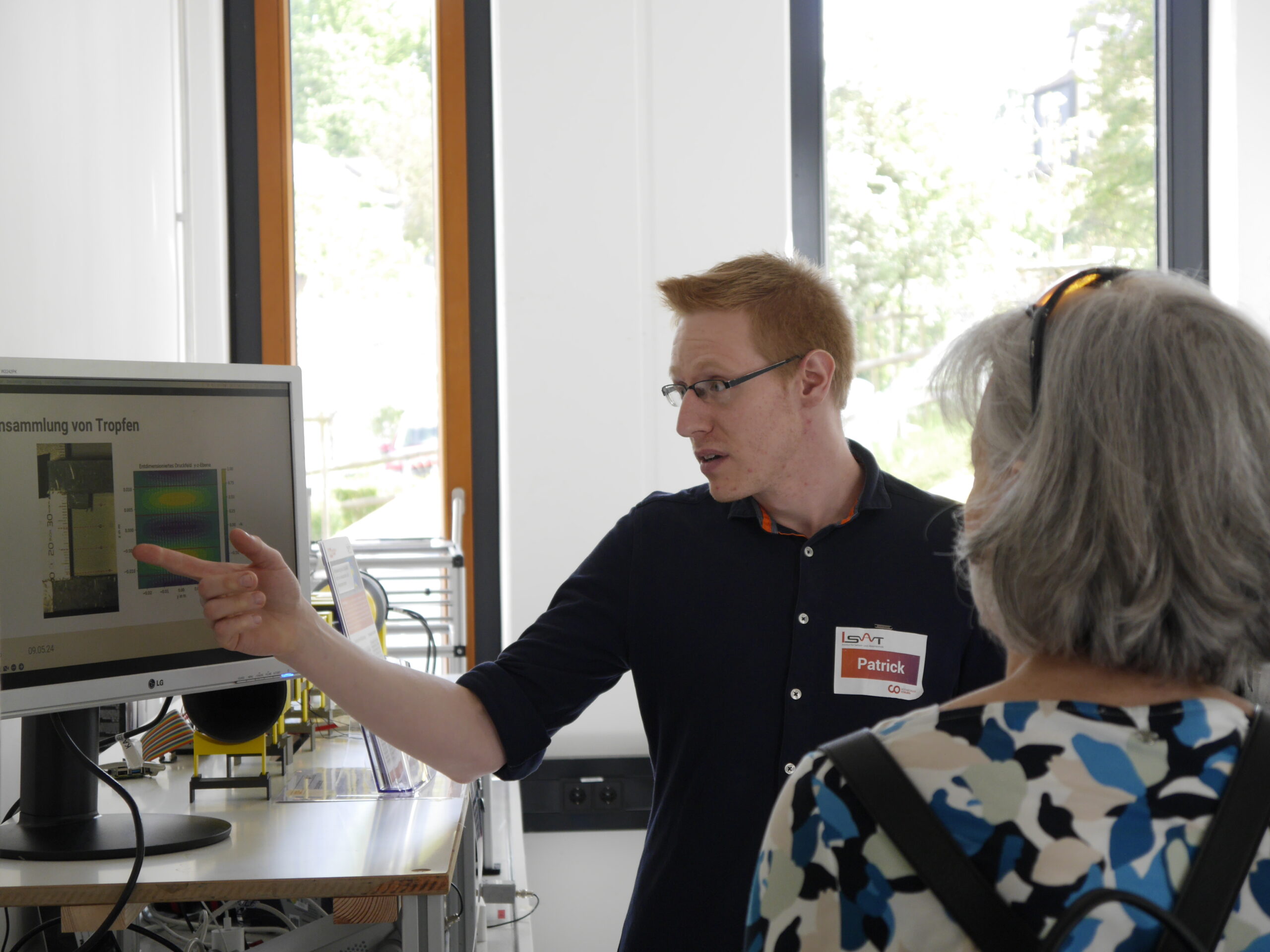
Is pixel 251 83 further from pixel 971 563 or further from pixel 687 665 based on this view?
pixel 971 563

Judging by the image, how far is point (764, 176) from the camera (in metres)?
2.93

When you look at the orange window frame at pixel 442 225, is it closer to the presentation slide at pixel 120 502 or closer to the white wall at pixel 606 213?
the white wall at pixel 606 213

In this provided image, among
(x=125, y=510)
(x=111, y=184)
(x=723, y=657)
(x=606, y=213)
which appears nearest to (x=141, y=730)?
(x=125, y=510)

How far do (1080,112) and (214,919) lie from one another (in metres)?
3.19

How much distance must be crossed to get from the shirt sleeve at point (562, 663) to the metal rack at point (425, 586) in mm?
1366

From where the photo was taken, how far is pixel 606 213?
2908 mm

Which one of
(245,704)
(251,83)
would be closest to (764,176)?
(251,83)

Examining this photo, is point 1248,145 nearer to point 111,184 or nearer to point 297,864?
point 111,184

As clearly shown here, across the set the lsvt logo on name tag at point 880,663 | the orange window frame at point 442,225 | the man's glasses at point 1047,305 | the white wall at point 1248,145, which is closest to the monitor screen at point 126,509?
the lsvt logo on name tag at point 880,663

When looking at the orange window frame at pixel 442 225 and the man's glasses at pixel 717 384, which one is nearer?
the man's glasses at pixel 717 384

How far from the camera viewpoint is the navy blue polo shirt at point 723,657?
1.31 metres

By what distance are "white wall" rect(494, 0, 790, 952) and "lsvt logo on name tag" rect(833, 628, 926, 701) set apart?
157 cm

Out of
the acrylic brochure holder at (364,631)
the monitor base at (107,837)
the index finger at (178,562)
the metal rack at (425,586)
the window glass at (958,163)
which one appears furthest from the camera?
the window glass at (958,163)

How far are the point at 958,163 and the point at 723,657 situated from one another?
8.00 feet
